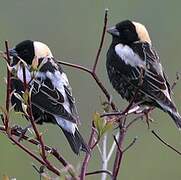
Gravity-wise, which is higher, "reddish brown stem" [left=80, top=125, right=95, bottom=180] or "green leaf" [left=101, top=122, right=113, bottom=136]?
"green leaf" [left=101, top=122, right=113, bottom=136]

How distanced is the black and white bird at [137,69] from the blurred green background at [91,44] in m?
6.11

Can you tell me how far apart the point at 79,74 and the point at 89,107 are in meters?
2.01

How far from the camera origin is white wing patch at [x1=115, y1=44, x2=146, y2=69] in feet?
14.7

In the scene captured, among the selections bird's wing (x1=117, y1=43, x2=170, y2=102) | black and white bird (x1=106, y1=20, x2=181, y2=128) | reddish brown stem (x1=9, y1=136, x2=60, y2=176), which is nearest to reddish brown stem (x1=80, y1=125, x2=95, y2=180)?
reddish brown stem (x1=9, y1=136, x2=60, y2=176)

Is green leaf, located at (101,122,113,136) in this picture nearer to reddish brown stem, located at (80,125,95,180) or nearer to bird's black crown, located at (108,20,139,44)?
reddish brown stem, located at (80,125,95,180)

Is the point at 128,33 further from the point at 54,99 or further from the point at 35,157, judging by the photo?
the point at 35,157

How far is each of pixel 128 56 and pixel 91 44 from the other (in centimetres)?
1030

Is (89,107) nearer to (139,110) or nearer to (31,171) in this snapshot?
(31,171)

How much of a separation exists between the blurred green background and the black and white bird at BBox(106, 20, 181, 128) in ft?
20.0

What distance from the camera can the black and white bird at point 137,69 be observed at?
432 centimetres

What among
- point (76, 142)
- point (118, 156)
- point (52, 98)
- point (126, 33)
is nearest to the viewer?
point (118, 156)

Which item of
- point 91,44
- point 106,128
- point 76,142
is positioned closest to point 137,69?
point 76,142

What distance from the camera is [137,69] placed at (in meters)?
4.46

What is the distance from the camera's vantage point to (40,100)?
4113mm
